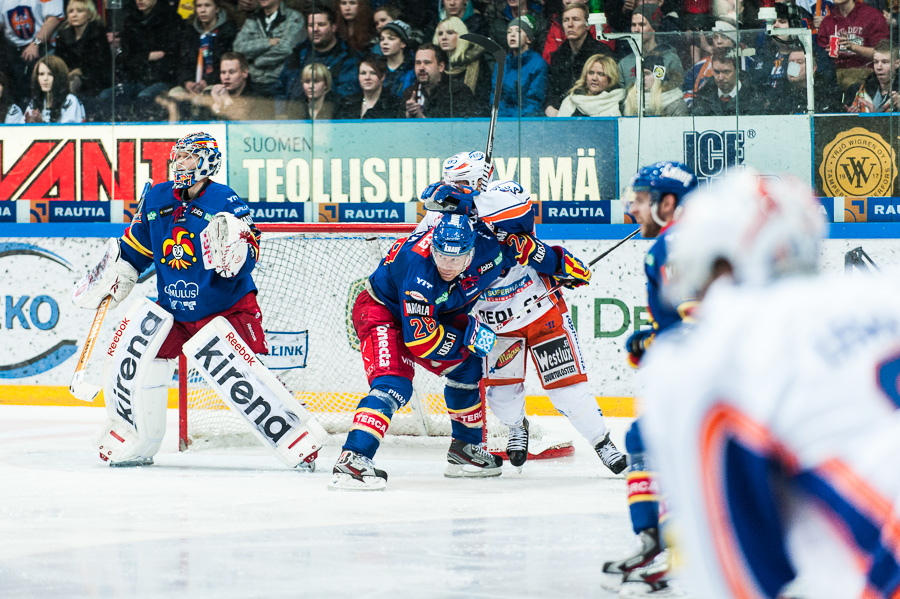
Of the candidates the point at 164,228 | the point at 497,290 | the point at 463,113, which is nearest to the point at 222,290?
the point at 164,228

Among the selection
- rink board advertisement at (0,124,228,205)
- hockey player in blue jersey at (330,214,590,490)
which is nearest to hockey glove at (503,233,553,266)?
hockey player in blue jersey at (330,214,590,490)

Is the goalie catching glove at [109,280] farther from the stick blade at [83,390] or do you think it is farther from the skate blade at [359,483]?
the skate blade at [359,483]

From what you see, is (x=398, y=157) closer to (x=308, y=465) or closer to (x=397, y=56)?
(x=397, y=56)

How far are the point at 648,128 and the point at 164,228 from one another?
124 inches

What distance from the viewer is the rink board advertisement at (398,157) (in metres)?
6.80

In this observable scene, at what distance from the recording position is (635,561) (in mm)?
2553

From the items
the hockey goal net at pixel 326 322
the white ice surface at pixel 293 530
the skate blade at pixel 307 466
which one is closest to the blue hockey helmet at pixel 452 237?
the white ice surface at pixel 293 530

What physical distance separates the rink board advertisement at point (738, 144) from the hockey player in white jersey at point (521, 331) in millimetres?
2410

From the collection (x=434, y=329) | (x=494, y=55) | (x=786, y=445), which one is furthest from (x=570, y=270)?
(x=786, y=445)

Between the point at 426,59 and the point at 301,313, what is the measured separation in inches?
88.2

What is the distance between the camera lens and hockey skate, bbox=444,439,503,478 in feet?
14.4

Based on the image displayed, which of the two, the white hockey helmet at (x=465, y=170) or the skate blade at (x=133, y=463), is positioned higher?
the white hockey helmet at (x=465, y=170)

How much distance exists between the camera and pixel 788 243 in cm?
105

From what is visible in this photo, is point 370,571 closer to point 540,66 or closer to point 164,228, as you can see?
point 164,228
